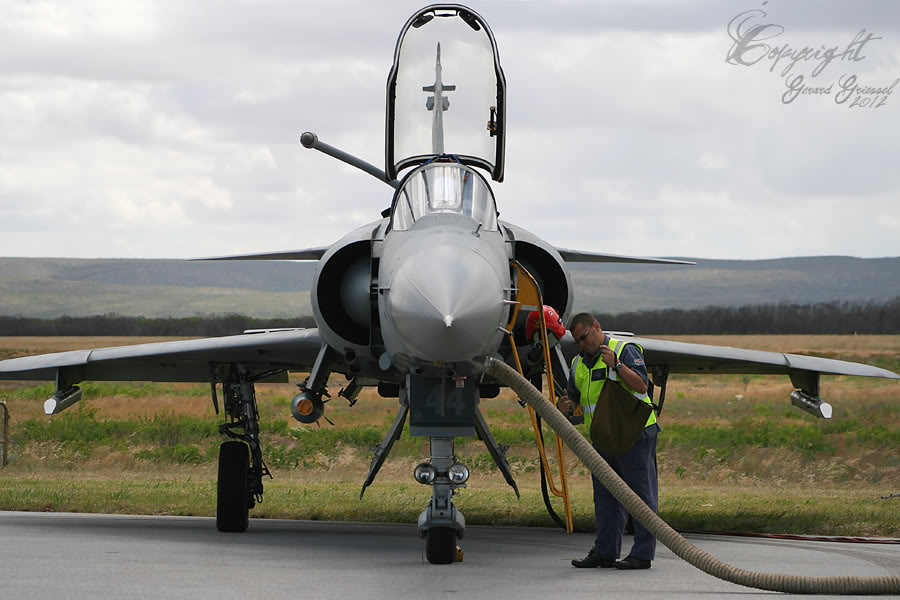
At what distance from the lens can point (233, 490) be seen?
40.4 ft

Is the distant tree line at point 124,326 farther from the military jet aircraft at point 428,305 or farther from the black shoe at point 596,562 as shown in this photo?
the black shoe at point 596,562

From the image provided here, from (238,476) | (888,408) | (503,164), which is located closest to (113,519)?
(238,476)

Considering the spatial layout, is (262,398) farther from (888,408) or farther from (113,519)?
(113,519)

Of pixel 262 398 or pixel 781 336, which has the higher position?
pixel 781 336

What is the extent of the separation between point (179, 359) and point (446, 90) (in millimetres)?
4326

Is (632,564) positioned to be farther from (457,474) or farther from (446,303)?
(446,303)

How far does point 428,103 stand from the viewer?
33.7 feet

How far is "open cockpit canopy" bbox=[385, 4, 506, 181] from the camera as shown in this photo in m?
10.3

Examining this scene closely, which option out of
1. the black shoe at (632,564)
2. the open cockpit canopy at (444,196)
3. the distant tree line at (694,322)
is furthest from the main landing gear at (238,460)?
the distant tree line at (694,322)

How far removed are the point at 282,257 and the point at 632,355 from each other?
5.20 meters

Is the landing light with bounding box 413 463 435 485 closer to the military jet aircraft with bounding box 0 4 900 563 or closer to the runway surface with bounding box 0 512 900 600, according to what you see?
the military jet aircraft with bounding box 0 4 900 563

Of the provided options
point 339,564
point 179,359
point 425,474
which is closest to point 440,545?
point 425,474

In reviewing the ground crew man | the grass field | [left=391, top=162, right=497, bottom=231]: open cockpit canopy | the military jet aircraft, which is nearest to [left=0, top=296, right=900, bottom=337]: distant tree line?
the grass field

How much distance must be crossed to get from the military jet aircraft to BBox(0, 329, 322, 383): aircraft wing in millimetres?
24
